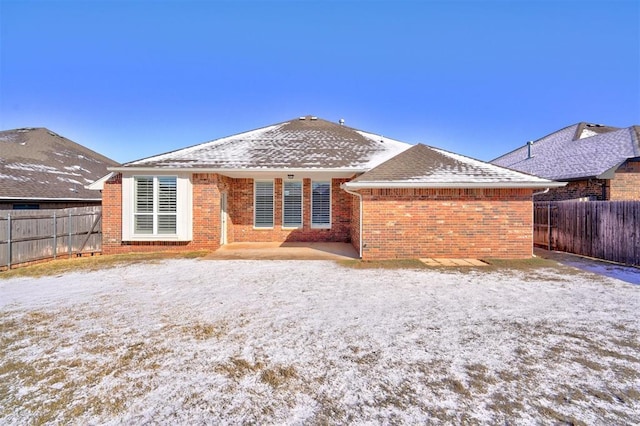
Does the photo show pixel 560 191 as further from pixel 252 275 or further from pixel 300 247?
pixel 252 275

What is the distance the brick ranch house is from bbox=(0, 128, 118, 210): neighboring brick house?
18.6 ft

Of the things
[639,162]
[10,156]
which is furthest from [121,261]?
[639,162]

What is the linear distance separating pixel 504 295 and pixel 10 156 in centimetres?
2298

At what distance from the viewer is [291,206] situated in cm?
1268

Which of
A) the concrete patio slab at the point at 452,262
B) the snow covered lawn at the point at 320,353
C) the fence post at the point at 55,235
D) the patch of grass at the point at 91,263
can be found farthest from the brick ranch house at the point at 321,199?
the snow covered lawn at the point at 320,353

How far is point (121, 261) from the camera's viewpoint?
30.7 ft

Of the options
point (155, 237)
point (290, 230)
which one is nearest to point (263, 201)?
point (290, 230)

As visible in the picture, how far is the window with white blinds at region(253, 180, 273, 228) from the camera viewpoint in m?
12.6

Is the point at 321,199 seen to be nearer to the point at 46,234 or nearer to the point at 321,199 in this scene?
the point at 321,199

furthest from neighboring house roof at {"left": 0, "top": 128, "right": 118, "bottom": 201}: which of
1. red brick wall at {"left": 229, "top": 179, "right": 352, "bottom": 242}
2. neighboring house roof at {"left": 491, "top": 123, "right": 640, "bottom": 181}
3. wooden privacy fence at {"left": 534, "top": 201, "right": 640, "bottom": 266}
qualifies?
neighboring house roof at {"left": 491, "top": 123, "right": 640, "bottom": 181}

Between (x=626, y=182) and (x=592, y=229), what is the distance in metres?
6.84

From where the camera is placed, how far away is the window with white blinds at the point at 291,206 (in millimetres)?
12654

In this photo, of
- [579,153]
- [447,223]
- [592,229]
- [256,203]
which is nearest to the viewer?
[447,223]

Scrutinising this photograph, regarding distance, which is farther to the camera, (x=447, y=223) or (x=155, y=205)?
(x=155, y=205)
